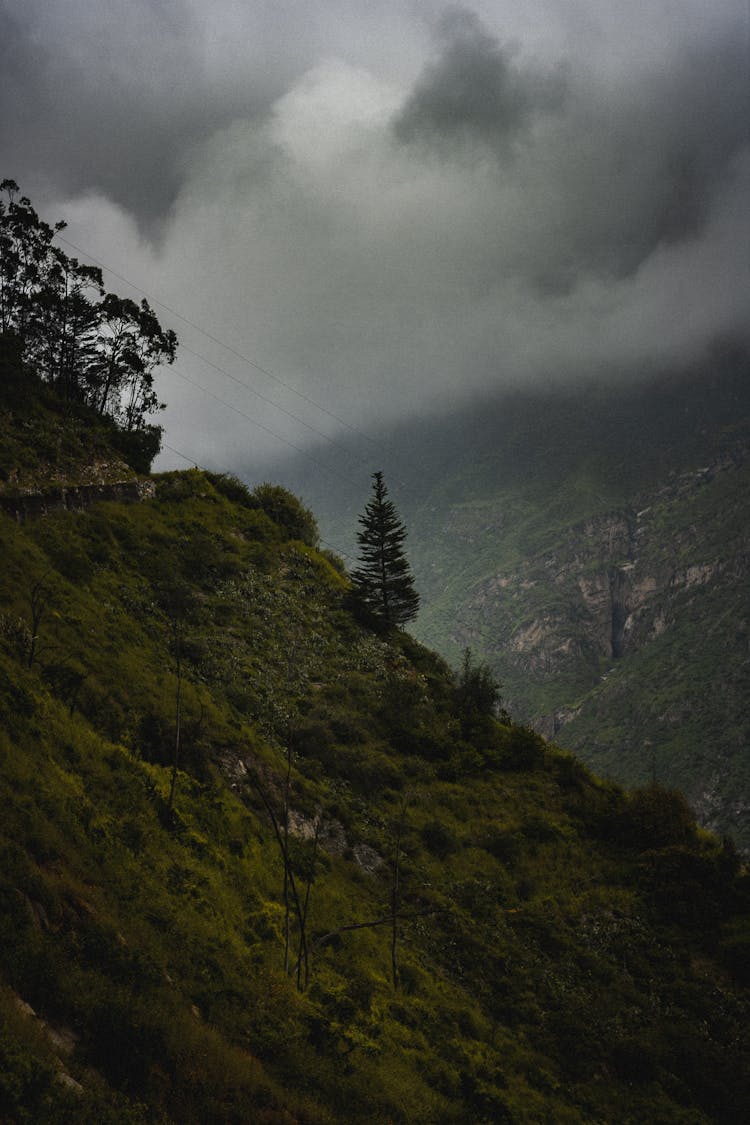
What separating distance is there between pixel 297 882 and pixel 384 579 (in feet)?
113

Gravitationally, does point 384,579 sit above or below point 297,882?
above

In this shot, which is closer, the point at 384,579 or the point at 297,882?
the point at 297,882

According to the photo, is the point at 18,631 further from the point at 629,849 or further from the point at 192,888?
the point at 629,849

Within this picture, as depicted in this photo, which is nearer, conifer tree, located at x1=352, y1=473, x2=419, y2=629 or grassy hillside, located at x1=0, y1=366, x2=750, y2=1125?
grassy hillside, located at x1=0, y1=366, x2=750, y2=1125

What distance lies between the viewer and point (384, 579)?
190ft

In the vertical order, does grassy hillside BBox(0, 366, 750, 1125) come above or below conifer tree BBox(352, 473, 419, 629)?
below

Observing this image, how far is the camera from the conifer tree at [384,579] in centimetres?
5659

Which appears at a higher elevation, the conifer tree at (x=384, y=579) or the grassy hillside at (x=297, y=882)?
the conifer tree at (x=384, y=579)

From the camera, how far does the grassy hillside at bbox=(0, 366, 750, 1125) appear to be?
12.2 meters

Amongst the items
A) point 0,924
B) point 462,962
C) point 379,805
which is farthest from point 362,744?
point 0,924

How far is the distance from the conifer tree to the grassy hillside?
4140mm

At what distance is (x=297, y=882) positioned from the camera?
83.5 ft

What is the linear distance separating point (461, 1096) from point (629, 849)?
22444 millimetres

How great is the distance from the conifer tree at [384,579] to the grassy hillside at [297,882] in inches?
163
